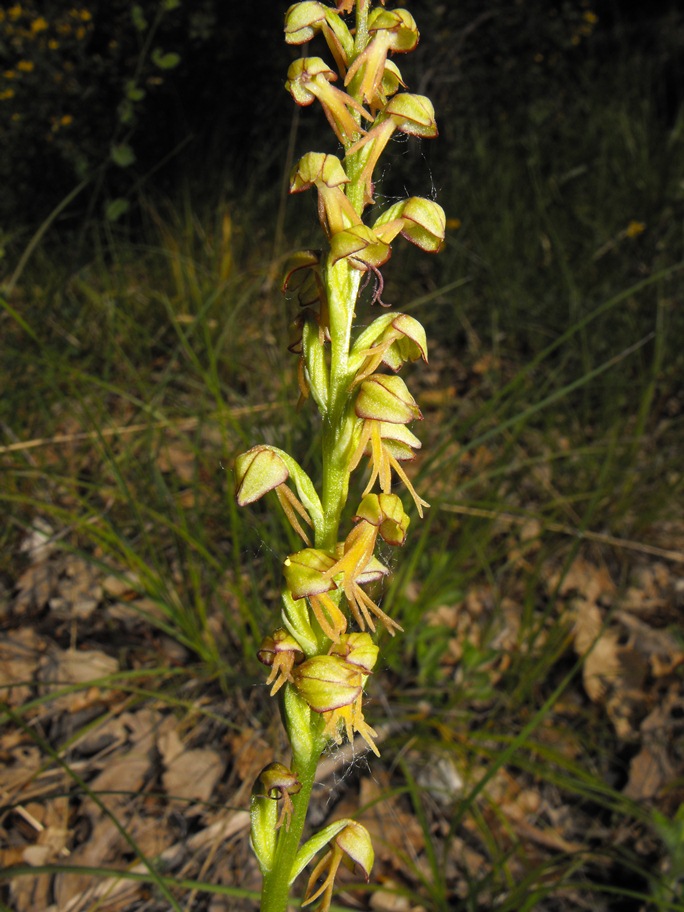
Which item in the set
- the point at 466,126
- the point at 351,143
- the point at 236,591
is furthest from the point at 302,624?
the point at 466,126

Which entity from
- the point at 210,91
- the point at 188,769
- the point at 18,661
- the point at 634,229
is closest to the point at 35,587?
the point at 18,661

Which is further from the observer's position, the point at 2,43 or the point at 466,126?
the point at 466,126

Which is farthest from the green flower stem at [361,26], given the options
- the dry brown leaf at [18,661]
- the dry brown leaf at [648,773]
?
the dry brown leaf at [648,773]

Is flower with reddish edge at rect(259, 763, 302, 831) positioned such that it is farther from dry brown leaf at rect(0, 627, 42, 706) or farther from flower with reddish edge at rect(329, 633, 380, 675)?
dry brown leaf at rect(0, 627, 42, 706)

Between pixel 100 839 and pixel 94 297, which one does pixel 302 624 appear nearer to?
pixel 100 839

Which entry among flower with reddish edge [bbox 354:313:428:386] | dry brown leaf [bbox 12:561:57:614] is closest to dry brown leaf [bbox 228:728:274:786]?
dry brown leaf [bbox 12:561:57:614]

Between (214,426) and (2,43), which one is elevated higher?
(2,43)

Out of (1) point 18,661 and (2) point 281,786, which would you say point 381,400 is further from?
(1) point 18,661
